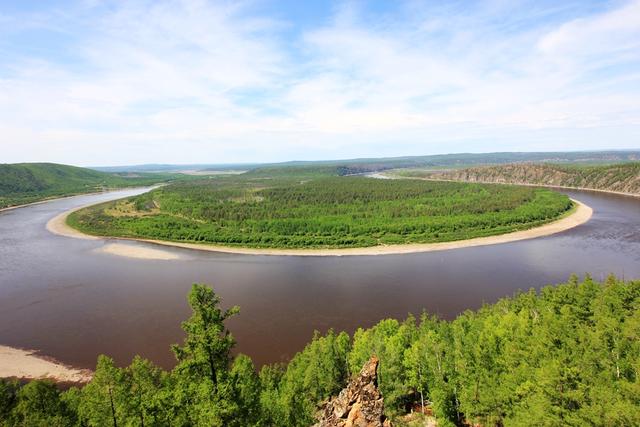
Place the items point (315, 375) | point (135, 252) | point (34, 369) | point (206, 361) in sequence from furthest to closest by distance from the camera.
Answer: point (135, 252)
point (34, 369)
point (315, 375)
point (206, 361)

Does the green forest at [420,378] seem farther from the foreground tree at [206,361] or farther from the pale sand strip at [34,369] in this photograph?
the pale sand strip at [34,369]

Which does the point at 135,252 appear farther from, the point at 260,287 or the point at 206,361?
the point at 206,361

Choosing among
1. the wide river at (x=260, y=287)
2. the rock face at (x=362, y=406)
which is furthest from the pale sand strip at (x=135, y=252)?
the rock face at (x=362, y=406)

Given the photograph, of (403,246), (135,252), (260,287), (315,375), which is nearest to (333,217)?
(403,246)

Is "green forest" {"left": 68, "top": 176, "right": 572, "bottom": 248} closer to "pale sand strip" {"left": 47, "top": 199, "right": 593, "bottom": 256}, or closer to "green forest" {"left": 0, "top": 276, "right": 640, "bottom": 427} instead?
"pale sand strip" {"left": 47, "top": 199, "right": 593, "bottom": 256}

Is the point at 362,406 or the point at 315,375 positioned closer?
the point at 362,406

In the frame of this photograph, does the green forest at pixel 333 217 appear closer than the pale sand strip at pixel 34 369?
No
